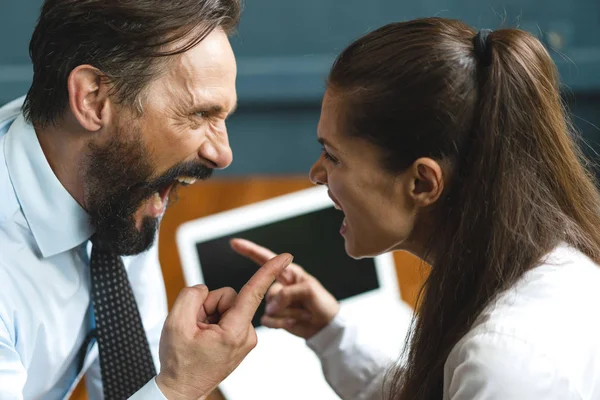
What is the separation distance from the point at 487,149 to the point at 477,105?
52mm

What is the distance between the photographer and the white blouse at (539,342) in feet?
2.70

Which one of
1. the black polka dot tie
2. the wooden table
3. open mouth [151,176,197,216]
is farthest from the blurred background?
the black polka dot tie

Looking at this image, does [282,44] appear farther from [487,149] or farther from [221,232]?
[487,149]

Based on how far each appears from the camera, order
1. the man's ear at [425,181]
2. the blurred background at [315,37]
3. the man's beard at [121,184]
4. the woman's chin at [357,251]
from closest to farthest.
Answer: the man's ear at [425,181], the woman's chin at [357,251], the man's beard at [121,184], the blurred background at [315,37]

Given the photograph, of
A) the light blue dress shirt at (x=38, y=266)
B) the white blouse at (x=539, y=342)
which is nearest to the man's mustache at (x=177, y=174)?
the light blue dress shirt at (x=38, y=266)

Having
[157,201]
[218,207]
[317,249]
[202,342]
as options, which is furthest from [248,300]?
[218,207]

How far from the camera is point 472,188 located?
3.09 ft

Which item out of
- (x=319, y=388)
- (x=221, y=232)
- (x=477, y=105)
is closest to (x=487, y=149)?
(x=477, y=105)

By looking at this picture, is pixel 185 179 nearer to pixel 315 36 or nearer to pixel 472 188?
pixel 472 188

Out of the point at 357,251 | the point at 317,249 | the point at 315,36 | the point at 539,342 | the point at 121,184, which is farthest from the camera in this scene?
the point at 315,36

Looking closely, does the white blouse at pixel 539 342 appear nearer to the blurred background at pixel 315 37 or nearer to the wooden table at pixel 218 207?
the wooden table at pixel 218 207

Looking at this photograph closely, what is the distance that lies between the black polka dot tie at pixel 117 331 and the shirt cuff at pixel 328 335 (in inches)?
10.1

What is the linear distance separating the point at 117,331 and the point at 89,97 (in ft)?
1.14

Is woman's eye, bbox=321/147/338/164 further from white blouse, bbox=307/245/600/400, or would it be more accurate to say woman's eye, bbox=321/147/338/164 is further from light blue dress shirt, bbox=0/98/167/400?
light blue dress shirt, bbox=0/98/167/400
